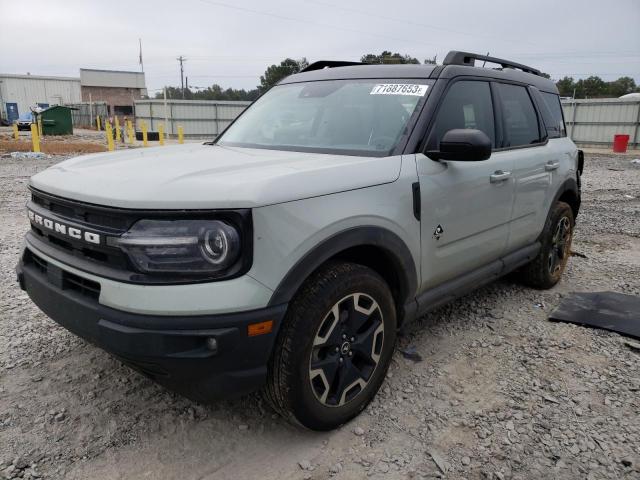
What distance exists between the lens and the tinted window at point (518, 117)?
3789 millimetres

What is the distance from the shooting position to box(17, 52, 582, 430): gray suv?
1.97 m

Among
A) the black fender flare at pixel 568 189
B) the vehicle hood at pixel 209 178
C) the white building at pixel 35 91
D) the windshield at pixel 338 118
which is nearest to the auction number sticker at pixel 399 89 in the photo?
the windshield at pixel 338 118

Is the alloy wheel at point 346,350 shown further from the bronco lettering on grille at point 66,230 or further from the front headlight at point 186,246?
the bronco lettering on grille at point 66,230

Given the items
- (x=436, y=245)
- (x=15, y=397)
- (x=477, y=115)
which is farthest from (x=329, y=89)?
(x=15, y=397)

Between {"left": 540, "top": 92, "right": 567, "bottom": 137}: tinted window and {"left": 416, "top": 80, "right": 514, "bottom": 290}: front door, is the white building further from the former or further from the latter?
{"left": 416, "top": 80, "right": 514, "bottom": 290}: front door

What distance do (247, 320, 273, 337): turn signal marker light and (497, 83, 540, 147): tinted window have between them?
2493 millimetres

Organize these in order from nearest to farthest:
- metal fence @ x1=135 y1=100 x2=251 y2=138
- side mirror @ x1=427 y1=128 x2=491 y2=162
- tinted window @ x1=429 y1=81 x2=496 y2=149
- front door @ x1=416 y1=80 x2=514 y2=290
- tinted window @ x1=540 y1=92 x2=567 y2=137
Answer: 1. side mirror @ x1=427 y1=128 x2=491 y2=162
2. front door @ x1=416 y1=80 x2=514 y2=290
3. tinted window @ x1=429 y1=81 x2=496 y2=149
4. tinted window @ x1=540 y1=92 x2=567 y2=137
5. metal fence @ x1=135 y1=100 x2=251 y2=138

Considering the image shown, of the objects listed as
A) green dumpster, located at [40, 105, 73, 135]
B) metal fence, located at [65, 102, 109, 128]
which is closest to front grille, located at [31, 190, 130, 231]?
green dumpster, located at [40, 105, 73, 135]

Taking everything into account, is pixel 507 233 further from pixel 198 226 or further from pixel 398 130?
pixel 198 226

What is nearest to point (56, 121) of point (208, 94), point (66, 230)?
point (66, 230)

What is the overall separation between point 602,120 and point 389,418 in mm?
26340

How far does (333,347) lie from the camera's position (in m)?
2.43

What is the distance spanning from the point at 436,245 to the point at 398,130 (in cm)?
70

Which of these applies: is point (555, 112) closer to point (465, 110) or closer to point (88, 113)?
point (465, 110)
